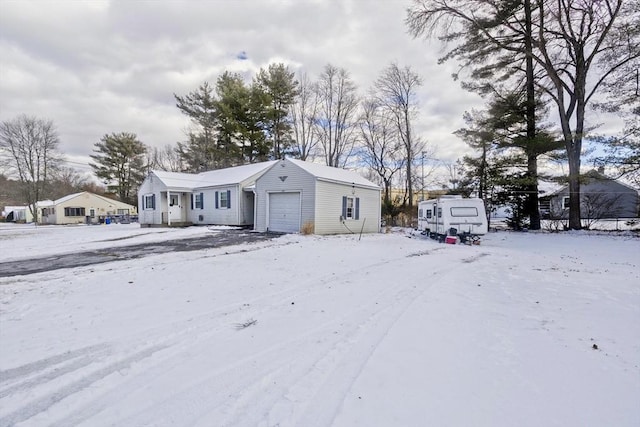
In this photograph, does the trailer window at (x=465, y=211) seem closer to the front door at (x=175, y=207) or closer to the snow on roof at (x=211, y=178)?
the snow on roof at (x=211, y=178)

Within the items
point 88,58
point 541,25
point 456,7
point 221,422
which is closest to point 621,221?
point 541,25

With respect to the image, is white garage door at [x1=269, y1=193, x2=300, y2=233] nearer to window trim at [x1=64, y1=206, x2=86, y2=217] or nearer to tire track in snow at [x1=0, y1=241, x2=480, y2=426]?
tire track in snow at [x1=0, y1=241, x2=480, y2=426]

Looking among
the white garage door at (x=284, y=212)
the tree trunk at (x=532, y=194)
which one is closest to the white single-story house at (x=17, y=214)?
the white garage door at (x=284, y=212)

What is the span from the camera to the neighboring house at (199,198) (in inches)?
723

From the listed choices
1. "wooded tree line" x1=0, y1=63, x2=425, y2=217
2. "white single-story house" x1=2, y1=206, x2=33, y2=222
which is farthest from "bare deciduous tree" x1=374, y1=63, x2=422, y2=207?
"white single-story house" x1=2, y1=206, x2=33, y2=222

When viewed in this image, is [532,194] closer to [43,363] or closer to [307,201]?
[307,201]

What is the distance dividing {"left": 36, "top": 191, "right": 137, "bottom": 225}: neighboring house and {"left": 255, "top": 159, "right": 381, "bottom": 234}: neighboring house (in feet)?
81.4

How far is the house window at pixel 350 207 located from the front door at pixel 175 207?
39.0ft

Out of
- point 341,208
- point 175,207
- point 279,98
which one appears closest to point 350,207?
point 341,208

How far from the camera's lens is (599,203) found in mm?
21484

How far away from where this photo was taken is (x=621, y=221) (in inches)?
901

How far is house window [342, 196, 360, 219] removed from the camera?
1611 cm

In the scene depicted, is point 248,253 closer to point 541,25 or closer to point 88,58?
point 88,58

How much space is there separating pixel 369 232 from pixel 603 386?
51.5ft
